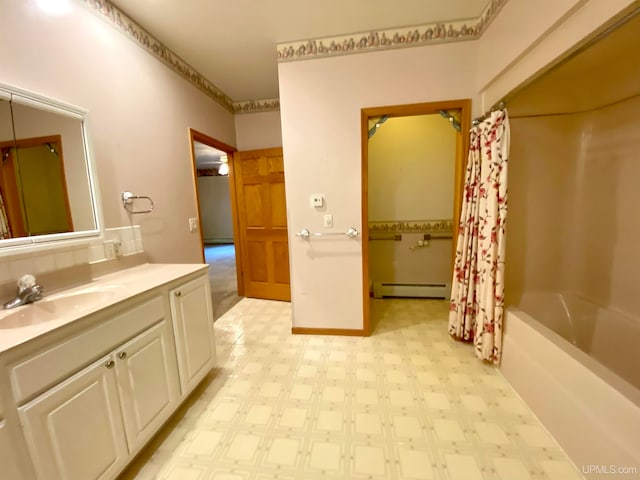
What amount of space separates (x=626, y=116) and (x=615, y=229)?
0.79 metres

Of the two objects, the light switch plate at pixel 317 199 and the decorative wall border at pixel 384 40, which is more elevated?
the decorative wall border at pixel 384 40

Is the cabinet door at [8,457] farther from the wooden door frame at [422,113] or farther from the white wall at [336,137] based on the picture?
the wooden door frame at [422,113]

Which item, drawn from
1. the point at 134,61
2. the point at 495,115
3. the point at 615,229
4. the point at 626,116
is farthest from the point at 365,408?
the point at 134,61

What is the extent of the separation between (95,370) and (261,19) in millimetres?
2324

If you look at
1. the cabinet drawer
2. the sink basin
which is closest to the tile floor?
the cabinet drawer

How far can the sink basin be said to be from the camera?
42.0 inches

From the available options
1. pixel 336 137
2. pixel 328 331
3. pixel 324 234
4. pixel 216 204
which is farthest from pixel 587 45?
pixel 216 204

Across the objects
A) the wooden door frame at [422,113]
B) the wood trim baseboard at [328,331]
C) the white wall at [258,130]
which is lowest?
the wood trim baseboard at [328,331]

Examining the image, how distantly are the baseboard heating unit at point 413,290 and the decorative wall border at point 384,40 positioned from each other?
2.46 meters

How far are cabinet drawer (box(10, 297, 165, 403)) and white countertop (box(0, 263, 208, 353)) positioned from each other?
0.08 metres

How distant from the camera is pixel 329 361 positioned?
204 cm

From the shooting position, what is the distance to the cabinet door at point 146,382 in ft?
3.80

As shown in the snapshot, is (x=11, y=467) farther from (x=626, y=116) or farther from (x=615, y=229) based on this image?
(x=626, y=116)

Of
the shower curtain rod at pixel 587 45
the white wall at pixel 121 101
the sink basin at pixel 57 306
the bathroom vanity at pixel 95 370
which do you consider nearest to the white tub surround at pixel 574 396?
the shower curtain rod at pixel 587 45
